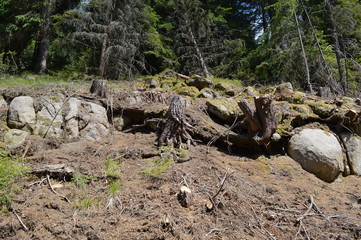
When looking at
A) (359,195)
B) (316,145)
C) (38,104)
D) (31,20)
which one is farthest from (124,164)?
(31,20)

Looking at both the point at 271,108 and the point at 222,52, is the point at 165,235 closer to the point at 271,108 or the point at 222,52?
the point at 271,108

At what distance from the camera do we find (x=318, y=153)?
17.1 ft

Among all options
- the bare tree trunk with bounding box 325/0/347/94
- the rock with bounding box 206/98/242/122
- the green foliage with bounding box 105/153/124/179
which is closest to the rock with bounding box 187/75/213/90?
the rock with bounding box 206/98/242/122

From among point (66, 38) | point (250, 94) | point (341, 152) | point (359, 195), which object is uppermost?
point (66, 38)

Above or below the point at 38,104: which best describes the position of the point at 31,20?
above

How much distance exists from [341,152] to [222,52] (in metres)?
11.3

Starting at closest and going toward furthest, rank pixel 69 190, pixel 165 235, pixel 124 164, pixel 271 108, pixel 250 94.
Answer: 1. pixel 165 235
2. pixel 69 190
3. pixel 124 164
4. pixel 271 108
5. pixel 250 94

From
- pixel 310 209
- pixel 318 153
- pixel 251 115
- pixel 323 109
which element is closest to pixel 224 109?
pixel 251 115

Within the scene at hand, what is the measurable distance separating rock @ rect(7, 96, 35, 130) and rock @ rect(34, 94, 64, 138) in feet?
0.43

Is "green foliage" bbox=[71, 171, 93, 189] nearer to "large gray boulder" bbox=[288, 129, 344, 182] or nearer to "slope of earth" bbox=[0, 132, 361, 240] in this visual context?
"slope of earth" bbox=[0, 132, 361, 240]

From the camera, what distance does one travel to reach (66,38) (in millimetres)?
12469

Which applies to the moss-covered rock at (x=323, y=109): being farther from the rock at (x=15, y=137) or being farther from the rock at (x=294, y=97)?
the rock at (x=15, y=137)

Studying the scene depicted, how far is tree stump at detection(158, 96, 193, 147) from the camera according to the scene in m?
5.13

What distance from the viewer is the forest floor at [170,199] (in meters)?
2.83
